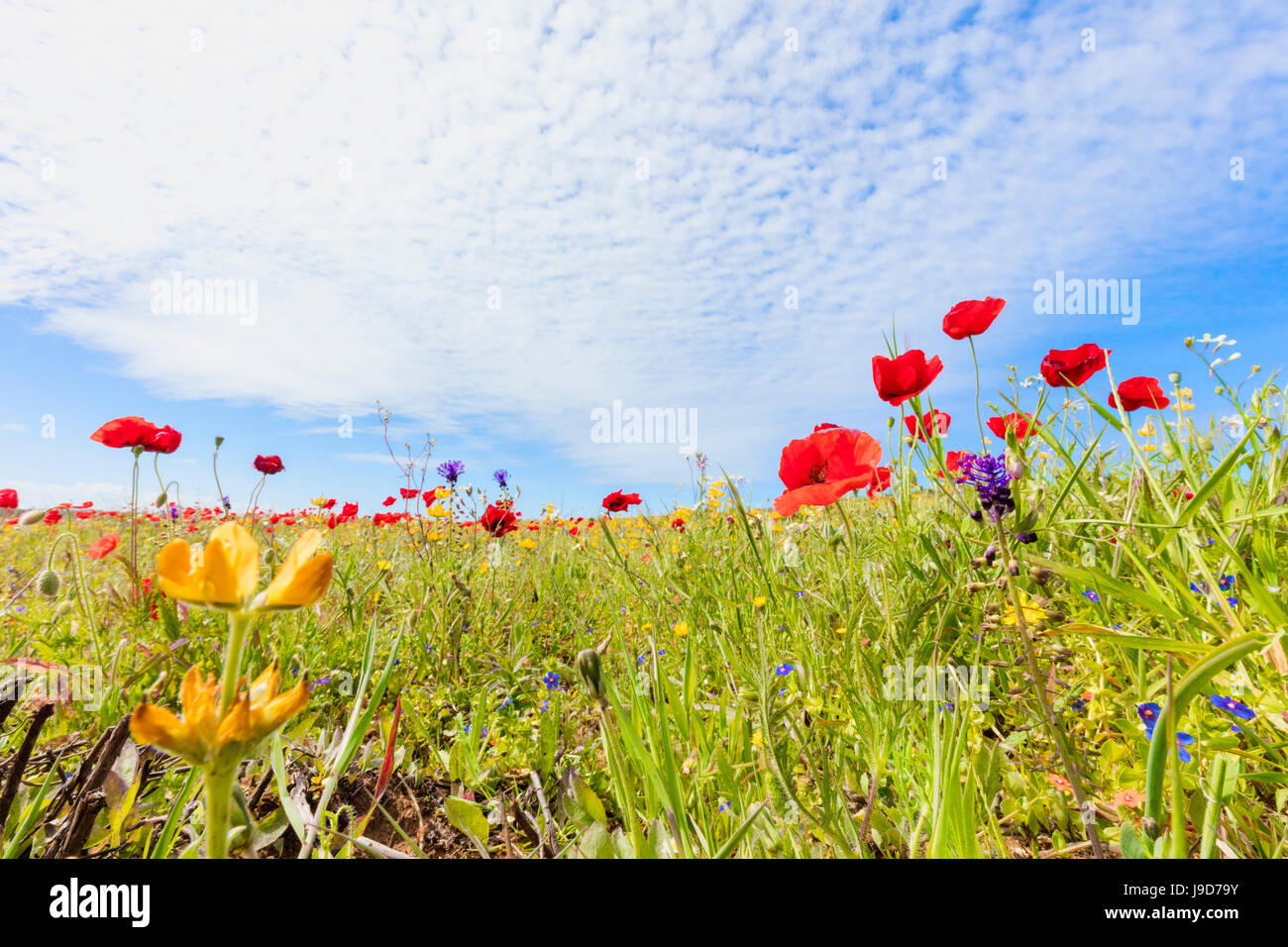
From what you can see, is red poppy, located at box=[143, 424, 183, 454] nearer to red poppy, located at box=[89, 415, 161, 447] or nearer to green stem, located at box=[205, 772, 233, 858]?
red poppy, located at box=[89, 415, 161, 447]

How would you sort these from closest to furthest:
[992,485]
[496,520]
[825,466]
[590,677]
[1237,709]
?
[590,677] → [1237,709] → [992,485] → [825,466] → [496,520]

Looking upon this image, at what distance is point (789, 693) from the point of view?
1.47 metres

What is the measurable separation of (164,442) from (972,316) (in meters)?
2.88

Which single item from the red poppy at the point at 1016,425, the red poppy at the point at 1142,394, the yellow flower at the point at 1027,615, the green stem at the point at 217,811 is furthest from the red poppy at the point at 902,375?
the green stem at the point at 217,811

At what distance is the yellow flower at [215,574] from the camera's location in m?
0.41

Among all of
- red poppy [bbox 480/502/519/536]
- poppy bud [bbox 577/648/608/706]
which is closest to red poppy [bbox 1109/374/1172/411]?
poppy bud [bbox 577/648/608/706]

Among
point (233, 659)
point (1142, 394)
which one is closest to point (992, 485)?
point (1142, 394)

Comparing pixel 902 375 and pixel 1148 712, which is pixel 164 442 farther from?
pixel 1148 712

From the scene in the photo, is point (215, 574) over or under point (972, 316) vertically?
under

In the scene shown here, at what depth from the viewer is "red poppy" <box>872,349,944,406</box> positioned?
1.34 meters

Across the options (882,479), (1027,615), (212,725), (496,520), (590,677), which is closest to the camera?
(212,725)

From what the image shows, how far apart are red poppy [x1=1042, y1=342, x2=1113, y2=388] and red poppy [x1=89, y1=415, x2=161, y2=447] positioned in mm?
3179
